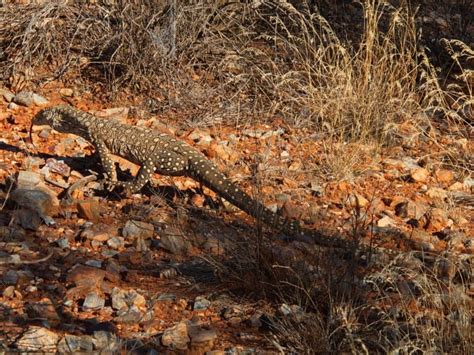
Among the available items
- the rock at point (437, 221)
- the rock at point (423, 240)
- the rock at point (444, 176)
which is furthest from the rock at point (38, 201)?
the rock at point (444, 176)

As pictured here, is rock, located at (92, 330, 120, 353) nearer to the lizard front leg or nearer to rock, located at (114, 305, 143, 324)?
rock, located at (114, 305, 143, 324)

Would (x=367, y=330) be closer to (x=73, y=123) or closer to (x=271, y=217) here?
(x=271, y=217)

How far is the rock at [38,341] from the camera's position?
4352 millimetres

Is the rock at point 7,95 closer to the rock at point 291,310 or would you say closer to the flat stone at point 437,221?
the flat stone at point 437,221

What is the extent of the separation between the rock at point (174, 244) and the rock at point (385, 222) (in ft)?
5.63

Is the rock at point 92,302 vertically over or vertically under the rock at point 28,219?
over

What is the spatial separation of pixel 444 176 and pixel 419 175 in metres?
0.26

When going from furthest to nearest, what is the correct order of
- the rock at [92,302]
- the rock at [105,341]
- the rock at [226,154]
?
the rock at [226,154] → the rock at [92,302] → the rock at [105,341]

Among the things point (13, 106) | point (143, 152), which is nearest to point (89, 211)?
point (143, 152)

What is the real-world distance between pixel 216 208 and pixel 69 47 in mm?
3206

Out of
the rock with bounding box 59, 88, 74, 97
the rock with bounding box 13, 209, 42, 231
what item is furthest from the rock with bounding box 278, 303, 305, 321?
the rock with bounding box 59, 88, 74, 97

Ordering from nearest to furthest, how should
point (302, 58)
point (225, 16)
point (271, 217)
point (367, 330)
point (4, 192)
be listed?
1. point (367, 330)
2. point (271, 217)
3. point (4, 192)
4. point (302, 58)
5. point (225, 16)

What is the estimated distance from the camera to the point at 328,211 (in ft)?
22.7

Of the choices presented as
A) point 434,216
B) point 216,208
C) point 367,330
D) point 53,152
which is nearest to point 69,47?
point 53,152
